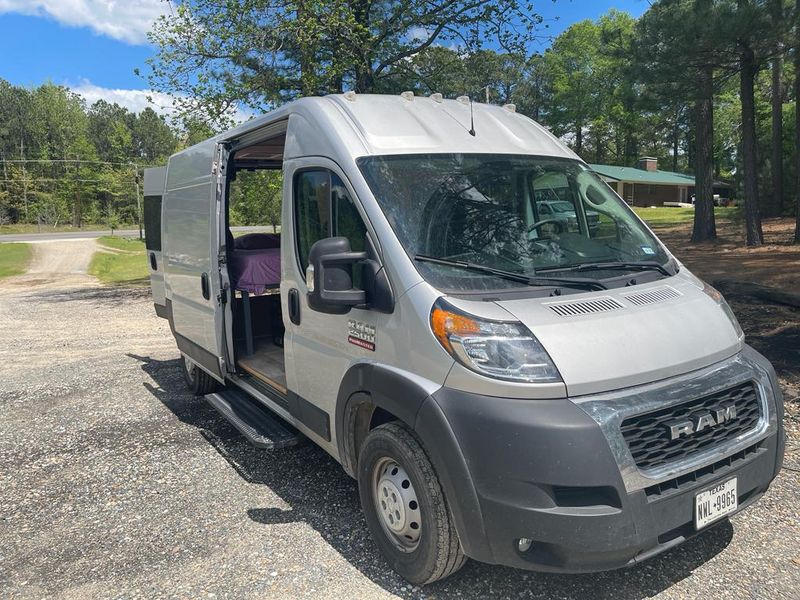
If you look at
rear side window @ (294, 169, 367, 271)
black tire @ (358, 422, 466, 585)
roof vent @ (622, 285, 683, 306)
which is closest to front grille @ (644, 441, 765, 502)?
roof vent @ (622, 285, 683, 306)

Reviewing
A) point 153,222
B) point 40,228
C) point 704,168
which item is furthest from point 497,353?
point 40,228

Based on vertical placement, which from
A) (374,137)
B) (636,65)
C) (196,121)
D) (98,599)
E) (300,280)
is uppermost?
(636,65)

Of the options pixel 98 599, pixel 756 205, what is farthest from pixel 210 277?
pixel 756 205

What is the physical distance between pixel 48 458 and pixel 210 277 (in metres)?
1.94

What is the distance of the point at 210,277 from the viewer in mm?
5230

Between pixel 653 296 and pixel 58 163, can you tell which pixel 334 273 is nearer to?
pixel 653 296

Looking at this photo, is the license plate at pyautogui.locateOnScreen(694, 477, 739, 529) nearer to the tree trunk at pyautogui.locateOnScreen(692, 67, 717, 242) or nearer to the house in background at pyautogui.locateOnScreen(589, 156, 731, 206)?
the tree trunk at pyautogui.locateOnScreen(692, 67, 717, 242)

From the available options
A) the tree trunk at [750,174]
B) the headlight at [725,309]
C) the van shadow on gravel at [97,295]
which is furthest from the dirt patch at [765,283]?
the van shadow on gravel at [97,295]

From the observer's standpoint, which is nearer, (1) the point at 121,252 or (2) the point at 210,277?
(2) the point at 210,277

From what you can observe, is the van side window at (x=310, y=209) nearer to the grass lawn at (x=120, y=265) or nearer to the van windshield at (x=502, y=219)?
the van windshield at (x=502, y=219)

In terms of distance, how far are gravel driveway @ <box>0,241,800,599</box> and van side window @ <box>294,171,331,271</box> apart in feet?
5.34

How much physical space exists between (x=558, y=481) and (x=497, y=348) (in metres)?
0.59

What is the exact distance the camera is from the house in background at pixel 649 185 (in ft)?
166

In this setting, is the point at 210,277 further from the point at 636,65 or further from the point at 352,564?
the point at 636,65
